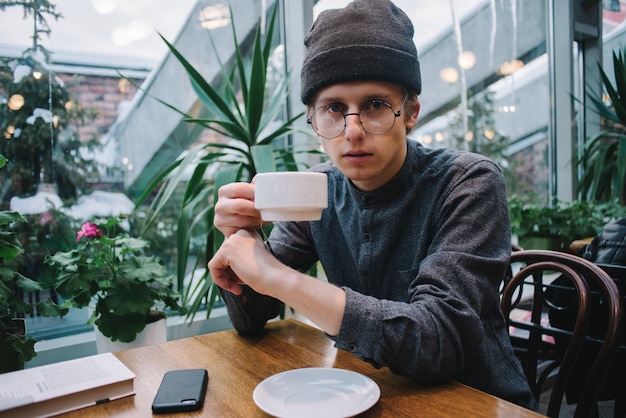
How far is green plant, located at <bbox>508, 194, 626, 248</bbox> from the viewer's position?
10.4 feet

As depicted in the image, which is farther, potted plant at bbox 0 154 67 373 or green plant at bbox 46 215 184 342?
green plant at bbox 46 215 184 342

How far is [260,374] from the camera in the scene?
0.92 metres

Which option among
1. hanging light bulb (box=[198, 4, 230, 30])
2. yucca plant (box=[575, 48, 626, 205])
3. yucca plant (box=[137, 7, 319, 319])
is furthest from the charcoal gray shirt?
yucca plant (box=[575, 48, 626, 205])

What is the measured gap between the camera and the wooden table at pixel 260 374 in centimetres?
76

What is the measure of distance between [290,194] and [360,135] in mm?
355

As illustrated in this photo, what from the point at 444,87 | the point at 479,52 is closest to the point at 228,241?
the point at 444,87

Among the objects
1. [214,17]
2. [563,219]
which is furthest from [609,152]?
[214,17]

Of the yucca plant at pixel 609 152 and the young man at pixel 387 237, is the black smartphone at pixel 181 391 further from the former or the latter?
the yucca plant at pixel 609 152

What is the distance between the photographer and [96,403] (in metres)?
0.81

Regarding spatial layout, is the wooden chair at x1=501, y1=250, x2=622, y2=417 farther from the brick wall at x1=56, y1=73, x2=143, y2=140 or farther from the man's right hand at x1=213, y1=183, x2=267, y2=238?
the brick wall at x1=56, y1=73, x2=143, y2=140

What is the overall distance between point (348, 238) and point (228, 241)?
1.45ft

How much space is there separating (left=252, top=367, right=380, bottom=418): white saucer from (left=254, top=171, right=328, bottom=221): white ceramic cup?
30 cm

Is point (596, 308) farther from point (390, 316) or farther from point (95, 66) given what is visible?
point (95, 66)

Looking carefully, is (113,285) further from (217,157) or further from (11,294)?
(217,157)
